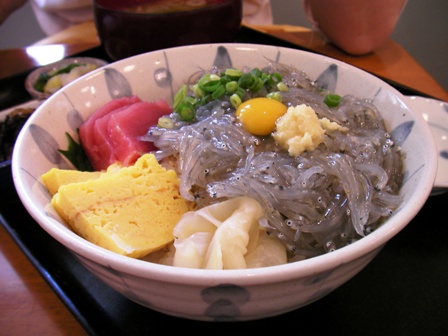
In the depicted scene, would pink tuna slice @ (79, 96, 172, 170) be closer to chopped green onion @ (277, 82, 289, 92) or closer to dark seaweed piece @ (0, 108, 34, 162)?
chopped green onion @ (277, 82, 289, 92)

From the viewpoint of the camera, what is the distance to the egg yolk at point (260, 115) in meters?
1.04

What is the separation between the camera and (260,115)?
1049 mm

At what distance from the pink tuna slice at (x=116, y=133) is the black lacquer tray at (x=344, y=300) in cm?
27

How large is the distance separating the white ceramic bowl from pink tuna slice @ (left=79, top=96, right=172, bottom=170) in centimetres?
5

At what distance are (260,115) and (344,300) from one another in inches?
18.9

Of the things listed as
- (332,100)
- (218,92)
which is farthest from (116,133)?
(332,100)

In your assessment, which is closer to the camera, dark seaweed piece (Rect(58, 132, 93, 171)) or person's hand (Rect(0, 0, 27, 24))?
dark seaweed piece (Rect(58, 132, 93, 171))

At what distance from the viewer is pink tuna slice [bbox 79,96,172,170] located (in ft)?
3.73

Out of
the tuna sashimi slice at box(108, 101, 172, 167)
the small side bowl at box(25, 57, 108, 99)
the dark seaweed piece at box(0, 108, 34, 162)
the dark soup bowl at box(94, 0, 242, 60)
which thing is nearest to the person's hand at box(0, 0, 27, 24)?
the small side bowl at box(25, 57, 108, 99)

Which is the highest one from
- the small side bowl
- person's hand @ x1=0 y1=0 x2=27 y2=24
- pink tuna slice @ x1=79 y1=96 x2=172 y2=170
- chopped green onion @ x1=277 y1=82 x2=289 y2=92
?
chopped green onion @ x1=277 y1=82 x2=289 y2=92

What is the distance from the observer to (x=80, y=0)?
2.83 meters

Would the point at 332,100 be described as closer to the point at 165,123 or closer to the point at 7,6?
the point at 165,123

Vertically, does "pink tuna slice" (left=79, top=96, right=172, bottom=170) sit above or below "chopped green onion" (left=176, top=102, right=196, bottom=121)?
below

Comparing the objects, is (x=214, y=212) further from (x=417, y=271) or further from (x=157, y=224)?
(x=417, y=271)
